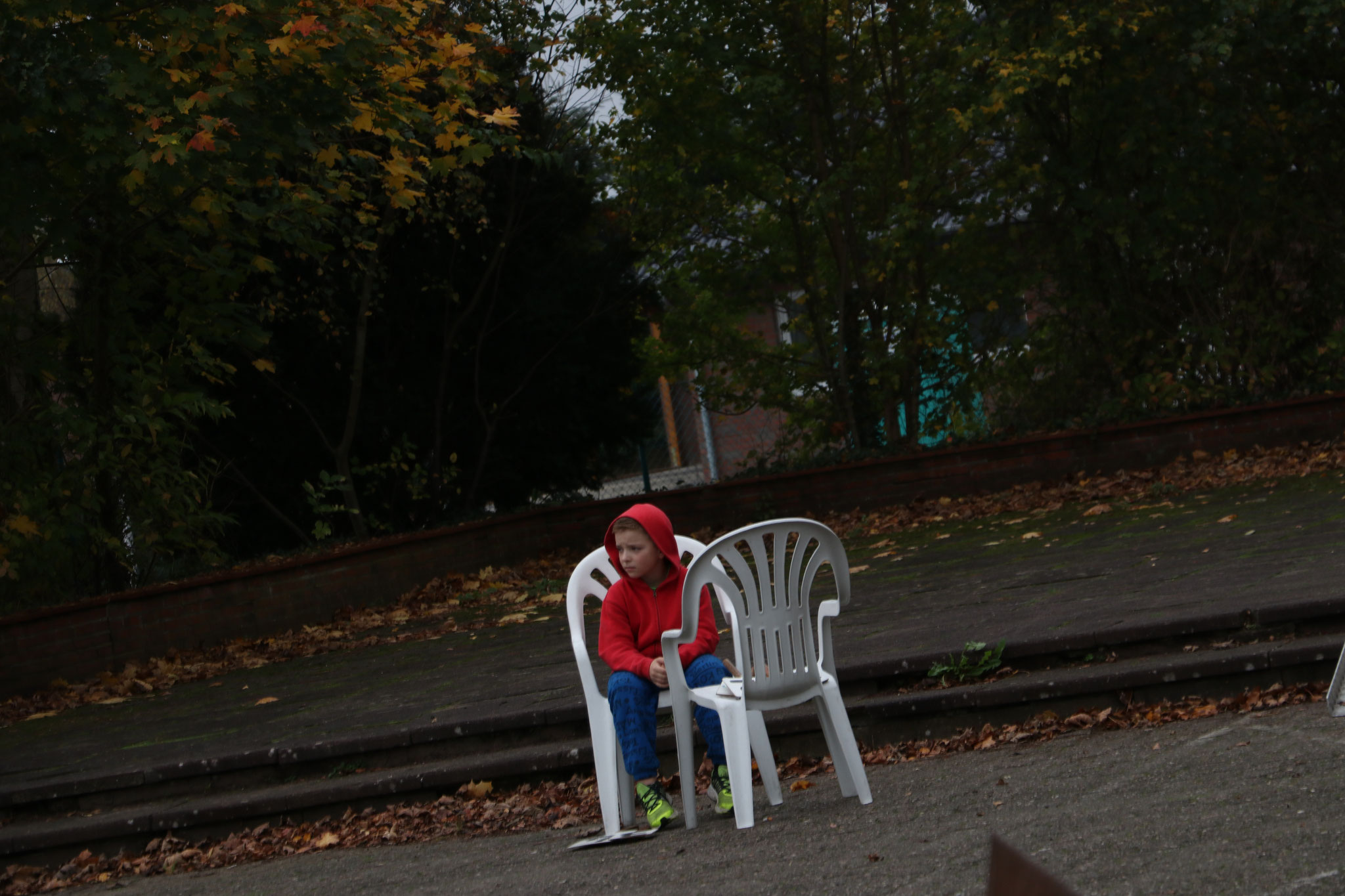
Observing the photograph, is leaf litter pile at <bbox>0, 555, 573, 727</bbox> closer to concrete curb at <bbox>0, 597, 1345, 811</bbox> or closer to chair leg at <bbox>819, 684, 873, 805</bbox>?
concrete curb at <bbox>0, 597, 1345, 811</bbox>

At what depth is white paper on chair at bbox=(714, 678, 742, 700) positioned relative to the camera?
458cm

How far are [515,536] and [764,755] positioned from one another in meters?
9.16

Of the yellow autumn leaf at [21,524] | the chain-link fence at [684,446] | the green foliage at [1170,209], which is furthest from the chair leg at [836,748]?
the chain-link fence at [684,446]

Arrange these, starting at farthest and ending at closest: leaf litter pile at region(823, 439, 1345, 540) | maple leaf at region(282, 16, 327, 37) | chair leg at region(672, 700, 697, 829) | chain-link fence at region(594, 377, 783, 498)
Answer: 1. chain-link fence at region(594, 377, 783, 498)
2. leaf litter pile at region(823, 439, 1345, 540)
3. maple leaf at region(282, 16, 327, 37)
4. chair leg at region(672, 700, 697, 829)

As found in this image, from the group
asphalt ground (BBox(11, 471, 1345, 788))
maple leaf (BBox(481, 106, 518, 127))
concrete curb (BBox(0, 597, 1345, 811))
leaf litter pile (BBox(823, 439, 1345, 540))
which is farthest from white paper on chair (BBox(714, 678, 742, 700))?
leaf litter pile (BBox(823, 439, 1345, 540))

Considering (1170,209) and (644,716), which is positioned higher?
(1170,209)

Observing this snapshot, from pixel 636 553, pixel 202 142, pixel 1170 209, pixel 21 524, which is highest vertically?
pixel 202 142

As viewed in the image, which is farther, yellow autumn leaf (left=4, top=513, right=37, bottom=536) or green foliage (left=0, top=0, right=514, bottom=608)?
yellow autumn leaf (left=4, top=513, right=37, bottom=536)

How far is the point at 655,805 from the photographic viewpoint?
4.71 m

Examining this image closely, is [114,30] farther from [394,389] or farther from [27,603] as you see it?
[394,389]

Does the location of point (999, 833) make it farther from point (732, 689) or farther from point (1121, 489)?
point (1121, 489)

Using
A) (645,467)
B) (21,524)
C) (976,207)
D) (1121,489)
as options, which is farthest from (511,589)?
(976,207)

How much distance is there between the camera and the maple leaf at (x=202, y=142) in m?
7.55

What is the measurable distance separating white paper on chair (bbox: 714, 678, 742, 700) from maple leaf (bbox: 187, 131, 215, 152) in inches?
182
